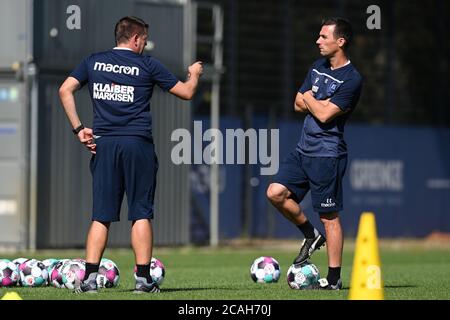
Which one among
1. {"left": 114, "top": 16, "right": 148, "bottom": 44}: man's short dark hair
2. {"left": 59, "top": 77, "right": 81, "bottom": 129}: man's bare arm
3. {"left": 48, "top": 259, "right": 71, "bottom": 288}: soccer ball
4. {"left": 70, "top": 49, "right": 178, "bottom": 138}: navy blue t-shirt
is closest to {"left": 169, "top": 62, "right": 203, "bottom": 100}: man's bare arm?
{"left": 70, "top": 49, "right": 178, "bottom": 138}: navy blue t-shirt

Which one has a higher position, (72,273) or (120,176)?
(120,176)

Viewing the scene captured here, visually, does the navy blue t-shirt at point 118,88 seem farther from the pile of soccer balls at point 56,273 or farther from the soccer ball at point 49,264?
the soccer ball at point 49,264

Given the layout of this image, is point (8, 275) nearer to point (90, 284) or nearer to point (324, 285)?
point (90, 284)

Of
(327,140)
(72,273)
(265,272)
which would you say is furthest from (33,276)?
(327,140)

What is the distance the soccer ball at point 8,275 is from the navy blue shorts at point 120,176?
164 cm

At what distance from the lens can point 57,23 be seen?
21266mm

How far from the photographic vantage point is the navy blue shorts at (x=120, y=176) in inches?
412

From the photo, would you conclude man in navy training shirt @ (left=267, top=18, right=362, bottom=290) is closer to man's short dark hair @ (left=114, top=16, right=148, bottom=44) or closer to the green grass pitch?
the green grass pitch

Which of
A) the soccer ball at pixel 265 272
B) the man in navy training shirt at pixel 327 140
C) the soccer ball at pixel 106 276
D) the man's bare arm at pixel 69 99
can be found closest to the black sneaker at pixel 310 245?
the man in navy training shirt at pixel 327 140

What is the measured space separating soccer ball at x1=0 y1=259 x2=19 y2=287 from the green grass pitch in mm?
147

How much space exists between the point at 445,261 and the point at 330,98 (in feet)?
26.7

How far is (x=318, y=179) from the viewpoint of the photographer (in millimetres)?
11547

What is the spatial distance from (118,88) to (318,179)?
2.16 m

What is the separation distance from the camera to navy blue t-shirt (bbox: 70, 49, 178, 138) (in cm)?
1048
